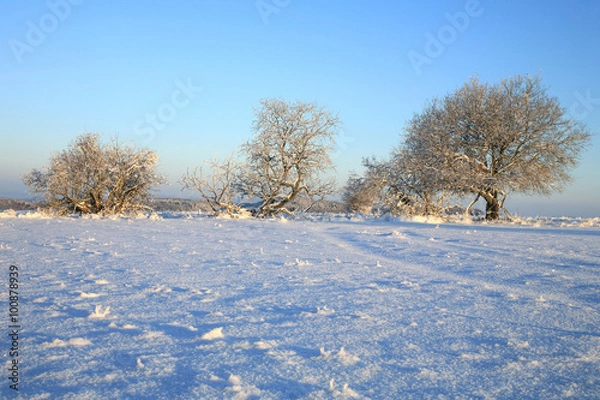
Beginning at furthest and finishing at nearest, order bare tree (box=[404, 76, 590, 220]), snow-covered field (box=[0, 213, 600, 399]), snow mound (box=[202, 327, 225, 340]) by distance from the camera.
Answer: bare tree (box=[404, 76, 590, 220]), snow mound (box=[202, 327, 225, 340]), snow-covered field (box=[0, 213, 600, 399])

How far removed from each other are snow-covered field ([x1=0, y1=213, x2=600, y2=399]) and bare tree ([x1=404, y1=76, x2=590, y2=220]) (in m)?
11.0

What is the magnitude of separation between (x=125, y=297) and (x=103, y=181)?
1588cm

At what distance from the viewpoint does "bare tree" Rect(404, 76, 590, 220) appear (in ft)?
53.9

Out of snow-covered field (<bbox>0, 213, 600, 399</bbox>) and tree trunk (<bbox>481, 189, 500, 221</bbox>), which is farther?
tree trunk (<bbox>481, 189, 500, 221</bbox>)

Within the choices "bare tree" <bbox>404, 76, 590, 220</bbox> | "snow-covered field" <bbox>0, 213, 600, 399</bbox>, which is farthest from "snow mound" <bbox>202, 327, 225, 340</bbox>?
"bare tree" <bbox>404, 76, 590, 220</bbox>

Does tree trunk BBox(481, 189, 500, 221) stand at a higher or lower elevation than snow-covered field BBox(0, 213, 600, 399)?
higher

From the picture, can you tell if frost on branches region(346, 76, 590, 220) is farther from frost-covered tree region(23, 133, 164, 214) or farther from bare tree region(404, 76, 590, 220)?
frost-covered tree region(23, 133, 164, 214)

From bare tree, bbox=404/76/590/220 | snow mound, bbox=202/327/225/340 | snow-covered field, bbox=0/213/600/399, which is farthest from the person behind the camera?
bare tree, bbox=404/76/590/220

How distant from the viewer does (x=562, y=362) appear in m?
2.38

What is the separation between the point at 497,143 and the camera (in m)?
16.9

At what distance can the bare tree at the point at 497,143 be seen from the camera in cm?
1644

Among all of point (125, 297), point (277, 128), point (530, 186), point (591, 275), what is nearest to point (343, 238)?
point (591, 275)

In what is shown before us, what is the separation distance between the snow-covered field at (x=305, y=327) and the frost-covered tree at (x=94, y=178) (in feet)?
41.9

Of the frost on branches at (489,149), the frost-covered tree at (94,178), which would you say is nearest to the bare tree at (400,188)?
the frost on branches at (489,149)
